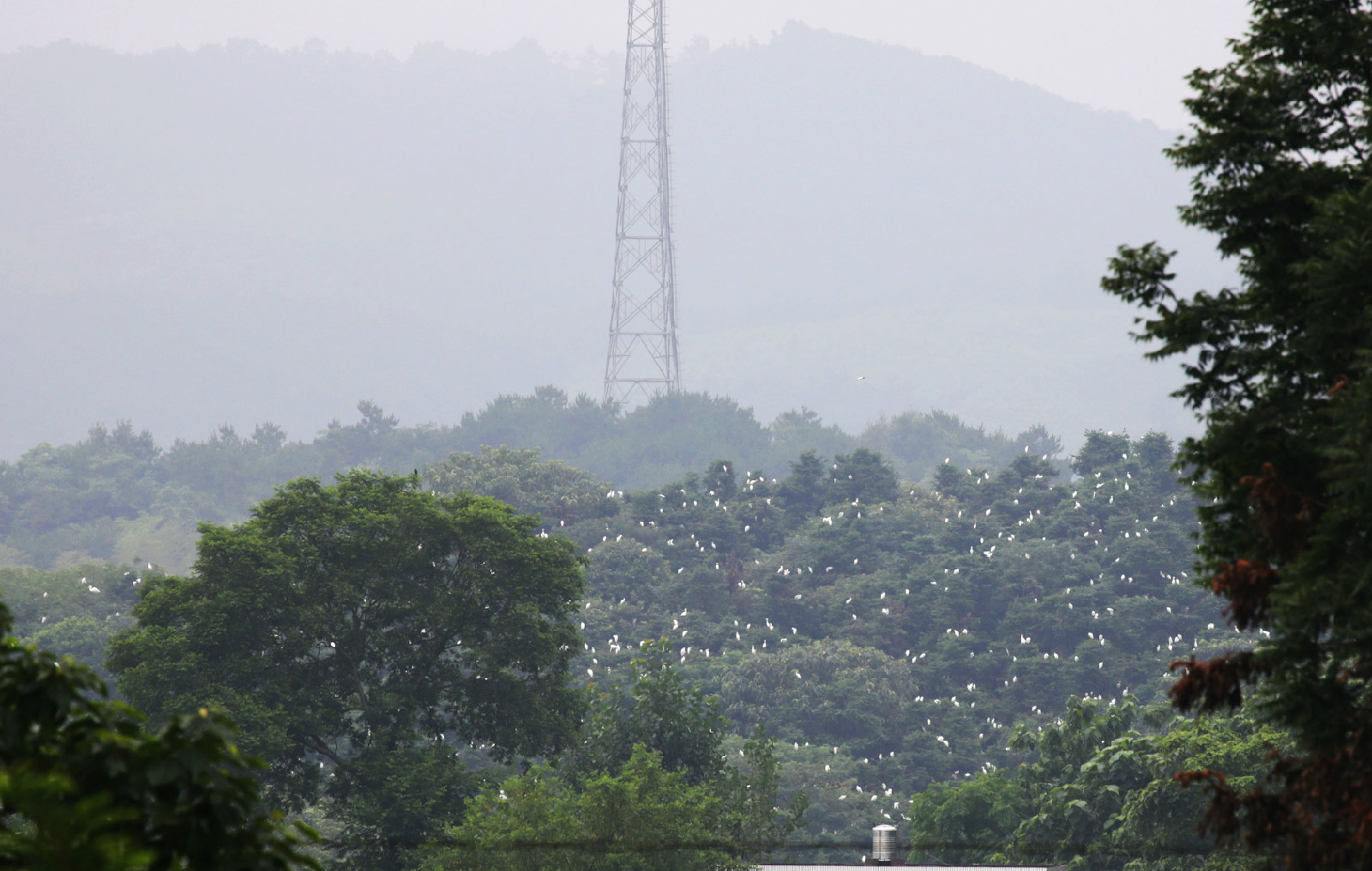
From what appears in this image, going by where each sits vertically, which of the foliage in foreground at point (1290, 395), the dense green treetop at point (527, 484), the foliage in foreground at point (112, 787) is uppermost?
the dense green treetop at point (527, 484)

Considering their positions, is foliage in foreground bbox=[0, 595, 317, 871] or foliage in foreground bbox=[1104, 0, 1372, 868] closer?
foliage in foreground bbox=[0, 595, 317, 871]

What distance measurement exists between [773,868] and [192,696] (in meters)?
8.41

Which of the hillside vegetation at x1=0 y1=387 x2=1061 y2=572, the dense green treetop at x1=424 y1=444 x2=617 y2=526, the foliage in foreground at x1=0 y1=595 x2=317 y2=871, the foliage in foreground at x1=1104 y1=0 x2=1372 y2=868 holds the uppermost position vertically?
the hillside vegetation at x1=0 y1=387 x2=1061 y2=572

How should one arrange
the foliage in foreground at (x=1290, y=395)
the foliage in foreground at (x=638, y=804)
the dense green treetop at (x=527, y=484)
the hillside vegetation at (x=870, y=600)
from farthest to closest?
the dense green treetop at (x=527, y=484), the hillside vegetation at (x=870, y=600), the foliage in foreground at (x=638, y=804), the foliage in foreground at (x=1290, y=395)

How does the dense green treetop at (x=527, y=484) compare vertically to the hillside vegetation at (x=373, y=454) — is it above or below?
below

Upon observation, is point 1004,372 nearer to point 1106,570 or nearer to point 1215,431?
point 1106,570

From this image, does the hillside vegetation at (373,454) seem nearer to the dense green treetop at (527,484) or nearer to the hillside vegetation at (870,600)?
the dense green treetop at (527,484)

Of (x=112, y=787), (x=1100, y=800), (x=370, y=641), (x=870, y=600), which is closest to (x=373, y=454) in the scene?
(x=870, y=600)

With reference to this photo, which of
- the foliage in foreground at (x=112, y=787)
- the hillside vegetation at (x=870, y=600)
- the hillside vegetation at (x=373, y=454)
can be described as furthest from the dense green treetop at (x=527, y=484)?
the foliage in foreground at (x=112, y=787)

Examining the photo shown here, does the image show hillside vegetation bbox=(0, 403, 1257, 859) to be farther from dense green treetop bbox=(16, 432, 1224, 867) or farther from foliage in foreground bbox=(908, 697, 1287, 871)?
foliage in foreground bbox=(908, 697, 1287, 871)

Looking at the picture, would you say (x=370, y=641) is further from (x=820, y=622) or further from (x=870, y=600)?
(x=870, y=600)

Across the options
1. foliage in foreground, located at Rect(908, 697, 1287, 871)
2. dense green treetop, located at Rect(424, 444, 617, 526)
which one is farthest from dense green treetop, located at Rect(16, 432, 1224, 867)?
foliage in foreground, located at Rect(908, 697, 1287, 871)

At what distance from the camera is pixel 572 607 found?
23.3 metres

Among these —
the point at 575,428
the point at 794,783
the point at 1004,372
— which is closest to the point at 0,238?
the point at 575,428
